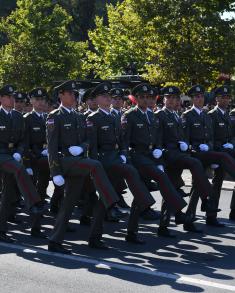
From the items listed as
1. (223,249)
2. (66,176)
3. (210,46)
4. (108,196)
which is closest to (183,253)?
(223,249)

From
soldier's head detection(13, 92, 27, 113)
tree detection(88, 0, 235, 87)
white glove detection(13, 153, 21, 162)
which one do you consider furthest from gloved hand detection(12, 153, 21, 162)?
tree detection(88, 0, 235, 87)

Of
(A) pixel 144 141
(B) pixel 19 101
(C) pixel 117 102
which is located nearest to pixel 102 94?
(A) pixel 144 141

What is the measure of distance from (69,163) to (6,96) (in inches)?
65.2

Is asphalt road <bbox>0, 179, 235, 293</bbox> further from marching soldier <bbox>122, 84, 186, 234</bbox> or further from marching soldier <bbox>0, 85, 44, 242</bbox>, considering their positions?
marching soldier <bbox>122, 84, 186, 234</bbox>

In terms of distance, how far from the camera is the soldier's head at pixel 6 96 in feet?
28.2

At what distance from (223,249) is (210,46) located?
12.0 meters

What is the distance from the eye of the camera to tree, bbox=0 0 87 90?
29.3 meters

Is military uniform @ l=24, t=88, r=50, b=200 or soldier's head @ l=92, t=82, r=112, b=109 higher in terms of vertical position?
soldier's head @ l=92, t=82, r=112, b=109

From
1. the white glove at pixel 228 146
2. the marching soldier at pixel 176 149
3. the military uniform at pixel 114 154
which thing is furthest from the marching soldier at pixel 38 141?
the white glove at pixel 228 146

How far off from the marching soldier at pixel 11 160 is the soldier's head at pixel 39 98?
1215 mm

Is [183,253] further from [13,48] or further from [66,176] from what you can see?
[13,48]

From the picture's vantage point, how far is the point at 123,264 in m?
7.21

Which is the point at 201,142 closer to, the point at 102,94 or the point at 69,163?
the point at 102,94

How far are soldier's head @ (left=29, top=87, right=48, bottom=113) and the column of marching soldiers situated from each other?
0.02 meters
